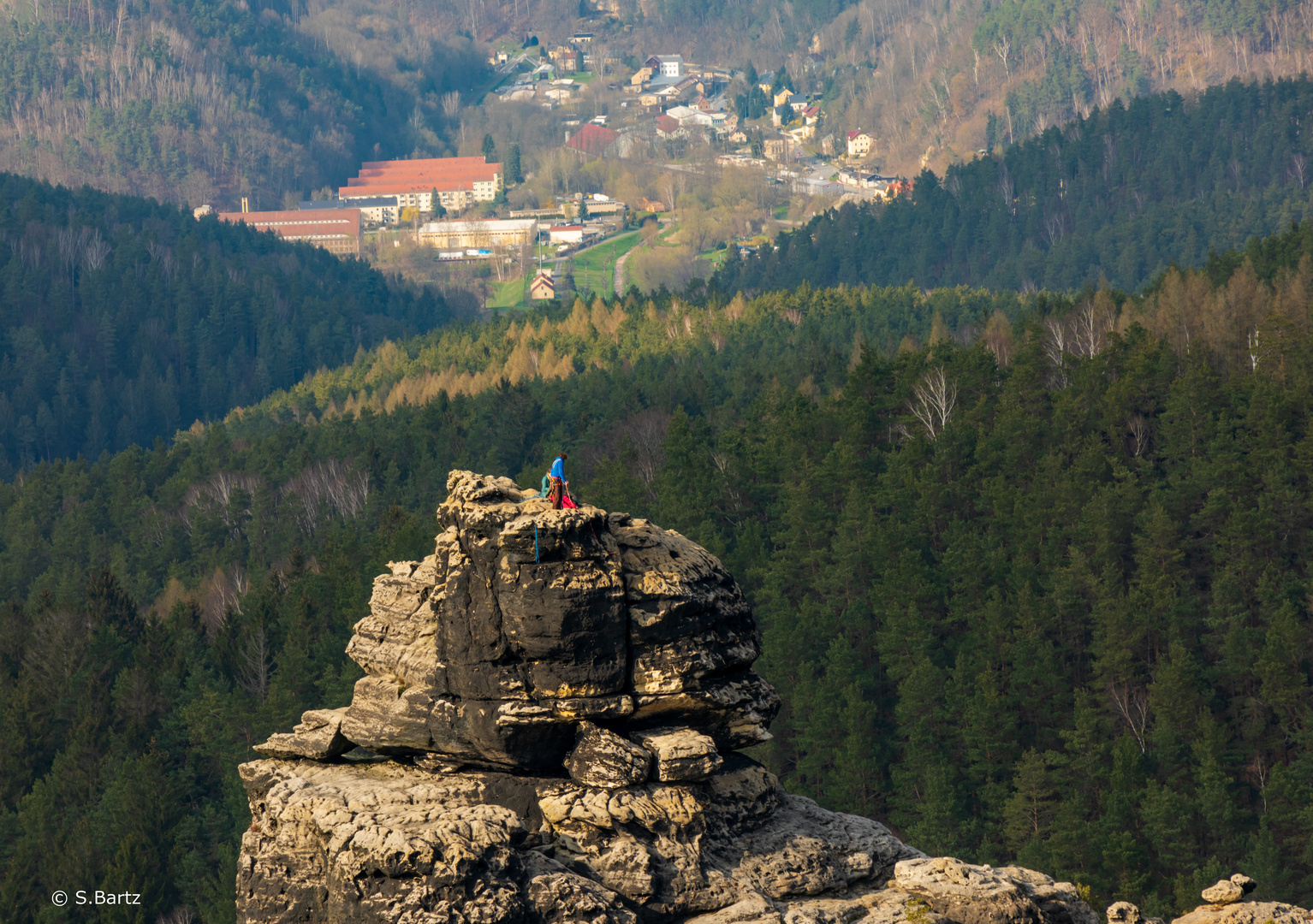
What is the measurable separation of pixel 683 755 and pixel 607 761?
155 cm

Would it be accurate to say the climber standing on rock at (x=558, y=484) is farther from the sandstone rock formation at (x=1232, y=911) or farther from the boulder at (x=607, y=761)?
the sandstone rock formation at (x=1232, y=911)

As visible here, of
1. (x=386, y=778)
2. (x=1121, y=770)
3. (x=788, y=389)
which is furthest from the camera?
(x=788, y=389)

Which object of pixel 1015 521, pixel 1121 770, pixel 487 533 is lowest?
pixel 1121 770

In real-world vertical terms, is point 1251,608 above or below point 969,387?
below

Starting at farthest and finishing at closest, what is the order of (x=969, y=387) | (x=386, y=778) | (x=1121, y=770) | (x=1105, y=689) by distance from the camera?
(x=969, y=387), (x=1105, y=689), (x=1121, y=770), (x=386, y=778)

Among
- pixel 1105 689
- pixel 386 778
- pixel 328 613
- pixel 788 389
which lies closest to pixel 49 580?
pixel 328 613

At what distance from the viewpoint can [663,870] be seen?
110 ft

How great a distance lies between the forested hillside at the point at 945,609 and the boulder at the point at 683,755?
149 feet

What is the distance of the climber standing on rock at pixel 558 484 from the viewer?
121 feet

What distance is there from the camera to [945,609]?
339 feet

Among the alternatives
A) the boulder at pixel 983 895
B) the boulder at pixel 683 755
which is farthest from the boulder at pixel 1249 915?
the boulder at pixel 683 755

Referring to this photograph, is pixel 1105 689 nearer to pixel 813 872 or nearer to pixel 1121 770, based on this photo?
pixel 1121 770

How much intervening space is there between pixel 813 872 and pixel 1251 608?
6874 centimetres

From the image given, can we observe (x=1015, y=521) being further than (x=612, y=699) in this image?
Yes
